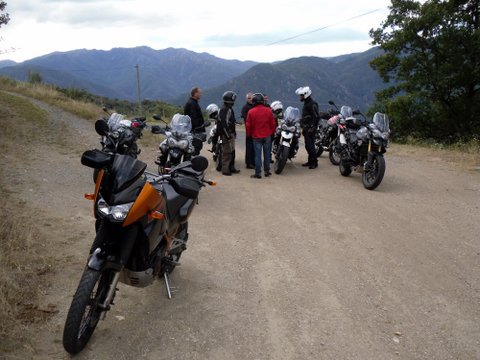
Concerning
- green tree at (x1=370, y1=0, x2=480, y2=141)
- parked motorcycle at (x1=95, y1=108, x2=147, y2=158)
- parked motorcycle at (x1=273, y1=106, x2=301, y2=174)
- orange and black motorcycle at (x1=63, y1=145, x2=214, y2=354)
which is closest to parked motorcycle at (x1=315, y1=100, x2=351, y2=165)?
parked motorcycle at (x1=273, y1=106, x2=301, y2=174)

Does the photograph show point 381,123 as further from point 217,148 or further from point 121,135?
point 121,135

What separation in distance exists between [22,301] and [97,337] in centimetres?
84

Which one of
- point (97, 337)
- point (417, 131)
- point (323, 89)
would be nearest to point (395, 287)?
point (97, 337)

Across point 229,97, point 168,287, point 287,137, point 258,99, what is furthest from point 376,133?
point 168,287

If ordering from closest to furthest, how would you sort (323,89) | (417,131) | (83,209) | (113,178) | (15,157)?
(113,178) → (83,209) → (15,157) → (417,131) → (323,89)

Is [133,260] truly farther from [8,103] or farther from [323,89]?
[323,89]

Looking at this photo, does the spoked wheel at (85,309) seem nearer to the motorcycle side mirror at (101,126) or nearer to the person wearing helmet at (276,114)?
the motorcycle side mirror at (101,126)

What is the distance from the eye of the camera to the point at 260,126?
32.3 ft

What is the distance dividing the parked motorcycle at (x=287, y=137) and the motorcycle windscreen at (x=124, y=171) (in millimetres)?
7064

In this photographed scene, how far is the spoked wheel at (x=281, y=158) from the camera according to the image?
399 inches

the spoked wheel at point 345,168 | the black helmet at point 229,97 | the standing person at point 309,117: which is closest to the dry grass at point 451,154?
the spoked wheel at point 345,168

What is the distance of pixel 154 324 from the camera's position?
386 cm

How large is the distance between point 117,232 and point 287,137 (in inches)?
286

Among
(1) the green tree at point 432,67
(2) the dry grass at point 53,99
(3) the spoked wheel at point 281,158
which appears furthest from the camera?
(1) the green tree at point 432,67
